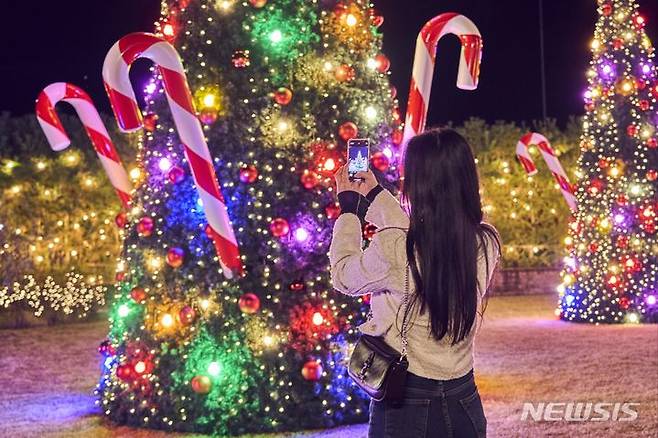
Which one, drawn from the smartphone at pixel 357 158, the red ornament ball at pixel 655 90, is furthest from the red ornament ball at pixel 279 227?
the red ornament ball at pixel 655 90

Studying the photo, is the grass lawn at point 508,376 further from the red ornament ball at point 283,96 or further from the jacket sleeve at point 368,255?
the jacket sleeve at point 368,255

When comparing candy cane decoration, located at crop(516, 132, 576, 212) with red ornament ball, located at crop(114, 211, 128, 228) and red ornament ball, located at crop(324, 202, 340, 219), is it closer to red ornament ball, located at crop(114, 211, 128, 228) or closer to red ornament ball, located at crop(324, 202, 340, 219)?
red ornament ball, located at crop(324, 202, 340, 219)

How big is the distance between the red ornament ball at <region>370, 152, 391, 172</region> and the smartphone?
10.5 ft

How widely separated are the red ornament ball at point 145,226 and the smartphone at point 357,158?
3463 millimetres

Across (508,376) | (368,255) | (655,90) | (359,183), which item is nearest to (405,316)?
(368,255)

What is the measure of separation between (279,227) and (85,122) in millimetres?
2134

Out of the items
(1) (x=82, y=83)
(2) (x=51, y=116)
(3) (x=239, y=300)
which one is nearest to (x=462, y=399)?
(3) (x=239, y=300)

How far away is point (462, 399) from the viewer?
265cm

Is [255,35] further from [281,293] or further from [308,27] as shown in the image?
[281,293]

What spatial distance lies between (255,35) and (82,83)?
13963 mm

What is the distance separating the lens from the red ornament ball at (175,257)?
6008 mm

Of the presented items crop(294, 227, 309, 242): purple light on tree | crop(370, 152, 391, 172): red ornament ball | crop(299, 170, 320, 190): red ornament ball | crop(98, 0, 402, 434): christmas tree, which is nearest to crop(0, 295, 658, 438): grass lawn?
crop(98, 0, 402, 434): christmas tree

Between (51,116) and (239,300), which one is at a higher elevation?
(51,116)

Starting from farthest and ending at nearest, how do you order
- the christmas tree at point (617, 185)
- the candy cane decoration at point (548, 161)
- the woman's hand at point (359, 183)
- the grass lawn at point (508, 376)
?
1. the candy cane decoration at point (548, 161)
2. the christmas tree at point (617, 185)
3. the grass lawn at point (508, 376)
4. the woman's hand at point (359, 183)
